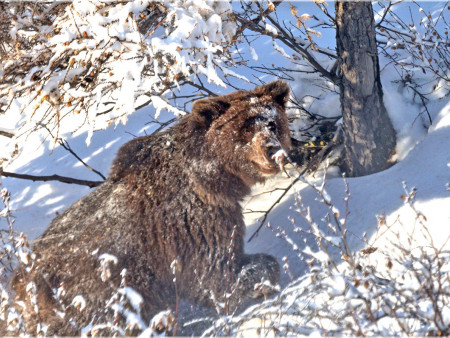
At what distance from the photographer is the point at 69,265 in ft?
13.6

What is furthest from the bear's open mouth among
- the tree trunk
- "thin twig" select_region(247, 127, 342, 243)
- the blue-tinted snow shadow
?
the blue-tinted snow shadow

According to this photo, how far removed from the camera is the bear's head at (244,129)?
419 cm

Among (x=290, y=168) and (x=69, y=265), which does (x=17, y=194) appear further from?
(x=290, y=168)

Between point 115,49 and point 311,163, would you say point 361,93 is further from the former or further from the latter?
point 115,49

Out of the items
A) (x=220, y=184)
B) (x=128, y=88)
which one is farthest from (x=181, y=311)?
(x=128, y=88)

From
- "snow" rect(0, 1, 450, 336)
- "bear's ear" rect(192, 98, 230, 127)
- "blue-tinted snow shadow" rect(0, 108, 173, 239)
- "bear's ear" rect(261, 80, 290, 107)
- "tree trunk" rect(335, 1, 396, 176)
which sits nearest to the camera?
"snow" rect(0, 1, 450, 336)

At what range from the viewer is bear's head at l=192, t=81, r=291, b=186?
165 inches

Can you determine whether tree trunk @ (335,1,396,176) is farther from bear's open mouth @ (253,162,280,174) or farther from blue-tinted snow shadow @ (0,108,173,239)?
blue-tinted snow shadow @ (0,108,173,239)

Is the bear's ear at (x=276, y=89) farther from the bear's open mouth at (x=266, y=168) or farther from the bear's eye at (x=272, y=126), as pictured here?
the bear's open mouth at (x=266, y=168)

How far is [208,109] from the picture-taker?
170 inches

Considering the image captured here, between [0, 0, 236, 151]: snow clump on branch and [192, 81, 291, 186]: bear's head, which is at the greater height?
[0, 0, 236, 151]: snow clump on branch

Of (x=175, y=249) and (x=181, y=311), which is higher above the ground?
(x=175, y=249)

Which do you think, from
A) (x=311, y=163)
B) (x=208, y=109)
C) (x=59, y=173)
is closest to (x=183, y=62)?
(x=208, y=109)

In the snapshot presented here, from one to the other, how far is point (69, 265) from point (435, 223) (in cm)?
318
